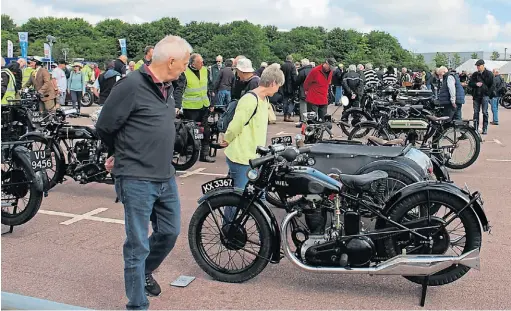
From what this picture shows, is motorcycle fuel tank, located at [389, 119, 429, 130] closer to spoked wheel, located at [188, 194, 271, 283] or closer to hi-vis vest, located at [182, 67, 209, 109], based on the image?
hi-vis vest, located at [182, 67, 209, 109]

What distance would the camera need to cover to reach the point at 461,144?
369 inches

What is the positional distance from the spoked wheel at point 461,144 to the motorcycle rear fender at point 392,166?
401 cm

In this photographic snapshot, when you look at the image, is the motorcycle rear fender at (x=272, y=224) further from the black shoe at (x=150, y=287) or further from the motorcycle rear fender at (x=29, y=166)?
the motorcycle rear fender at (x=29, y=166)

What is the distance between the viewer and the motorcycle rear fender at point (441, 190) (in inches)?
165

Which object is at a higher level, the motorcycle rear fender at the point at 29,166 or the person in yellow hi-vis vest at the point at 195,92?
the person in yellow hi-vis vest at the point at 195,92

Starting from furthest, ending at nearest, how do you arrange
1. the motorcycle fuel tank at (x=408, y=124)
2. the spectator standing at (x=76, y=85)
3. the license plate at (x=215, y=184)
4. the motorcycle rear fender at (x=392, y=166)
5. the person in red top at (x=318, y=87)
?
the spectator standing at (x=76, y=85) < the person in red top at (x=318, y=87) < the motorcycle fuel tank at (x=408, y=124) < the motorcycle rear fender at (x=392, y=166) < the license plate at (x=215, y=184)

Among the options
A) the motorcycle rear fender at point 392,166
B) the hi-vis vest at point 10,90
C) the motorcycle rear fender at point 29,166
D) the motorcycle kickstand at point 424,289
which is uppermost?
the hi-vis vest at point 10,90

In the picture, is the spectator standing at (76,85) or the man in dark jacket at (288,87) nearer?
the man in dark jacket at (288,87)

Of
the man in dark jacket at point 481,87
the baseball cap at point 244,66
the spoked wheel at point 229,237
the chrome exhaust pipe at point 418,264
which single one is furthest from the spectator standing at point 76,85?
the chrome exhaust pipe at point 418,264

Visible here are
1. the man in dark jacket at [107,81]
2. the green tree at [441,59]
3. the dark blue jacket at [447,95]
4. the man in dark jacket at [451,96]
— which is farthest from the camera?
the green tree at [441,59]

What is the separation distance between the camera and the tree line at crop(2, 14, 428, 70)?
234 feet

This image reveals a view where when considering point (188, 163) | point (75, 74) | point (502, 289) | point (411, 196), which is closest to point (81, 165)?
point (188, 163)

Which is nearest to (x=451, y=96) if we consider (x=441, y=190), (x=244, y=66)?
(x=244, y=66)

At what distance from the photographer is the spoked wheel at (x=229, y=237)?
175 inches
